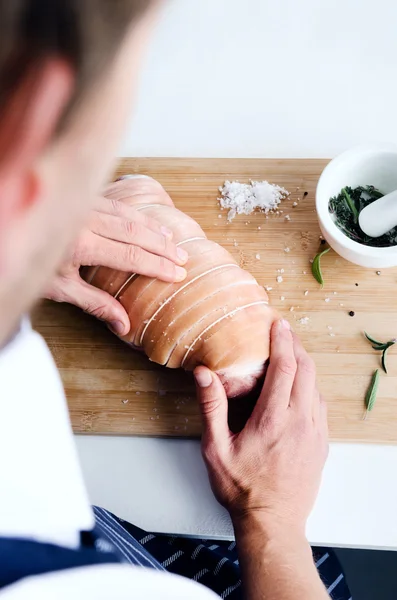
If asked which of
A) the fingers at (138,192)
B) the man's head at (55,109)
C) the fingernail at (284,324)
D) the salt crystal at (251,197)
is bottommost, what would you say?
the fingernail at (284,324)

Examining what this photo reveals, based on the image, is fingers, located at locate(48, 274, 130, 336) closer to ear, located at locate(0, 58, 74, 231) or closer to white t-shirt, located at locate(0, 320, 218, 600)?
white t-shirt, located at locate(0, 320, 218, 600)

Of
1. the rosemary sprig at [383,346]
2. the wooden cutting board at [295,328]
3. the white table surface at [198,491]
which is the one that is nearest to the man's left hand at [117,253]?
the wooden cutting board at [295,328]

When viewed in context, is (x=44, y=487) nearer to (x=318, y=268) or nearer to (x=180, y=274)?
(x=180, y=274)

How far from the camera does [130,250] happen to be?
2.96 ft

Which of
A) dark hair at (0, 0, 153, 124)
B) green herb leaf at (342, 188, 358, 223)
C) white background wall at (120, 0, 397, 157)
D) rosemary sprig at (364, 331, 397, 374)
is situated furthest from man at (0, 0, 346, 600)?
white background wall at (120, 0, 397, 157)

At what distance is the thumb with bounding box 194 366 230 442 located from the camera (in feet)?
2.93

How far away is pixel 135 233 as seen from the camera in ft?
2.95

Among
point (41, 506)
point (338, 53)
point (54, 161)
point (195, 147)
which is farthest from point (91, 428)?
point (338, 53)

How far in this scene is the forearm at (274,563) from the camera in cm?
79

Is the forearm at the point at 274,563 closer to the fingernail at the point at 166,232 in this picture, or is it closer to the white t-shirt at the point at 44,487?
the white t-shirt at the point at 44,487

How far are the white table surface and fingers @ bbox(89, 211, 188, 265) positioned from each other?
336 millimetres

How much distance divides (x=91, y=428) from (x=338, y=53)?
899mm

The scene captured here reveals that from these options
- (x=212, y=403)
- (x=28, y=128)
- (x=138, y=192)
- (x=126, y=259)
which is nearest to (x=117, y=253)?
(x=126, y=259)

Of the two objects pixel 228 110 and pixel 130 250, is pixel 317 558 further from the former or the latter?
pixel 228 110
